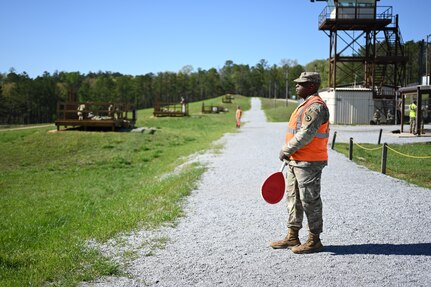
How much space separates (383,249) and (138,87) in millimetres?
135783

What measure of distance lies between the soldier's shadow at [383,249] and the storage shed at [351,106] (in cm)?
3334

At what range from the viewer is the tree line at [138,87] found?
363ft

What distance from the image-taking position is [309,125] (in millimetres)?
5301

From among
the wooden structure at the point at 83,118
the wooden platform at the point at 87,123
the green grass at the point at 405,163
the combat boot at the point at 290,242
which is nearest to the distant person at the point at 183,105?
the wooden structure at the point at 83,118

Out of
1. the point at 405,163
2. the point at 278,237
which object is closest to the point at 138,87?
the point at 405,163

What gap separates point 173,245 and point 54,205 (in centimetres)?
592

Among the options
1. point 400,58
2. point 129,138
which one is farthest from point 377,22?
point 129,138

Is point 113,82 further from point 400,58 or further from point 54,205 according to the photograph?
point 54,205

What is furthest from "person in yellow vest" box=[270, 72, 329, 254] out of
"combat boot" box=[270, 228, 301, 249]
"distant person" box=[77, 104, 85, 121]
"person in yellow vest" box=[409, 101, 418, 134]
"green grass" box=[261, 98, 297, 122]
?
"green grass" box=[261, 98, 297, 122]

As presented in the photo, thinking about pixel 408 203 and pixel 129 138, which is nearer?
pixel 408 203

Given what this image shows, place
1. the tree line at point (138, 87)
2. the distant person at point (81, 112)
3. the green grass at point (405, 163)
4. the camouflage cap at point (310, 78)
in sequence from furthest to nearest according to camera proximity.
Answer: the tree line at point (138, 87) → the distant person at point (81, 112) → the green grass at point (405, 163) → the camouflage cap at point (310, 78)

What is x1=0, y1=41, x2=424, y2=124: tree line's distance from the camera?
363 ft

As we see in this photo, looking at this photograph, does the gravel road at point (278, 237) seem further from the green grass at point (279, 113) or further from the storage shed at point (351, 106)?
the green grass at point (279, 113)

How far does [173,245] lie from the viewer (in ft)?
19.9
